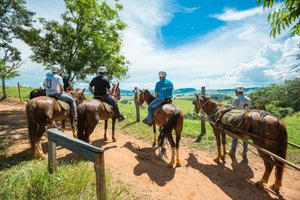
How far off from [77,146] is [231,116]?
567cm

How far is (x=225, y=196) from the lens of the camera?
558 centimetres

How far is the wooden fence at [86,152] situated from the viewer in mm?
3105

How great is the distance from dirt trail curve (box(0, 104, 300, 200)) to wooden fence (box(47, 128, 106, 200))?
5.69 ft

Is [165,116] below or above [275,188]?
above

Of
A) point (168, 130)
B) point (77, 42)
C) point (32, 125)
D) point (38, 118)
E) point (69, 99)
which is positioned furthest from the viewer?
point (77, 42)

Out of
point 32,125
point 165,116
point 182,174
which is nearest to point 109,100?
point 165,116

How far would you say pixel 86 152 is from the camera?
10.8 feet

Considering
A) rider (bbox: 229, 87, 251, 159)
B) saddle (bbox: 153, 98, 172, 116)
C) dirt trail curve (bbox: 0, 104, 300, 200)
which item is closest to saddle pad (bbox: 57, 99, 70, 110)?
dirt trail curve (bbox: 0, 104, 300, 200)

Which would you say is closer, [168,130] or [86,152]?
[86,152]

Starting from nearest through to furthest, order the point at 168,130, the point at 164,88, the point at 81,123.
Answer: the point at 168,130
the point at 81,123
the point at 164,88

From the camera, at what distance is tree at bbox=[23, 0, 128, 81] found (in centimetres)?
1323

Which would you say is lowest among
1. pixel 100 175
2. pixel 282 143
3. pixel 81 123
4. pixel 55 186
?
pixel 55 186

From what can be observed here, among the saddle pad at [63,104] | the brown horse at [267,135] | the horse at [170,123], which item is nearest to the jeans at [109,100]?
the saddle pad at [63,104]

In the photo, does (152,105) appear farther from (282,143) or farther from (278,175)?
(278,175)
